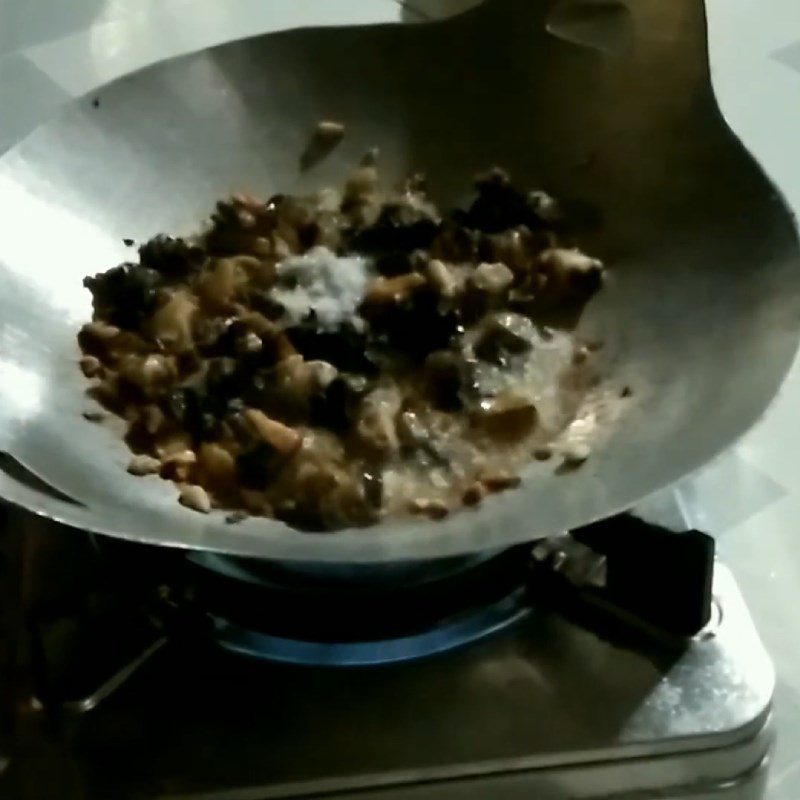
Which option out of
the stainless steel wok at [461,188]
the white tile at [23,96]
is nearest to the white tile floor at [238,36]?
the white tile at [23,96]

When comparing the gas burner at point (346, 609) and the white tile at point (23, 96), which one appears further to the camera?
the white tile at point (23, 96)

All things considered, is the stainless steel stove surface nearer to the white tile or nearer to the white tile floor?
the white tile floor

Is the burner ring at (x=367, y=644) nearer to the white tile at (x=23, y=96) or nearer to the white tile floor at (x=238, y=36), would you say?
the white tile floor at (x=238, y=36)

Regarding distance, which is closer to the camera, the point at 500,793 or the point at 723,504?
the point at 500,793

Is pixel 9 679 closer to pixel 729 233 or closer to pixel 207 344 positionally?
pixel 207 344

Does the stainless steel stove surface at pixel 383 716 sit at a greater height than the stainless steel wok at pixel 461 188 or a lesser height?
lesser

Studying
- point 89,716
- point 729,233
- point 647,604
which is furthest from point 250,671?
point 729,233
